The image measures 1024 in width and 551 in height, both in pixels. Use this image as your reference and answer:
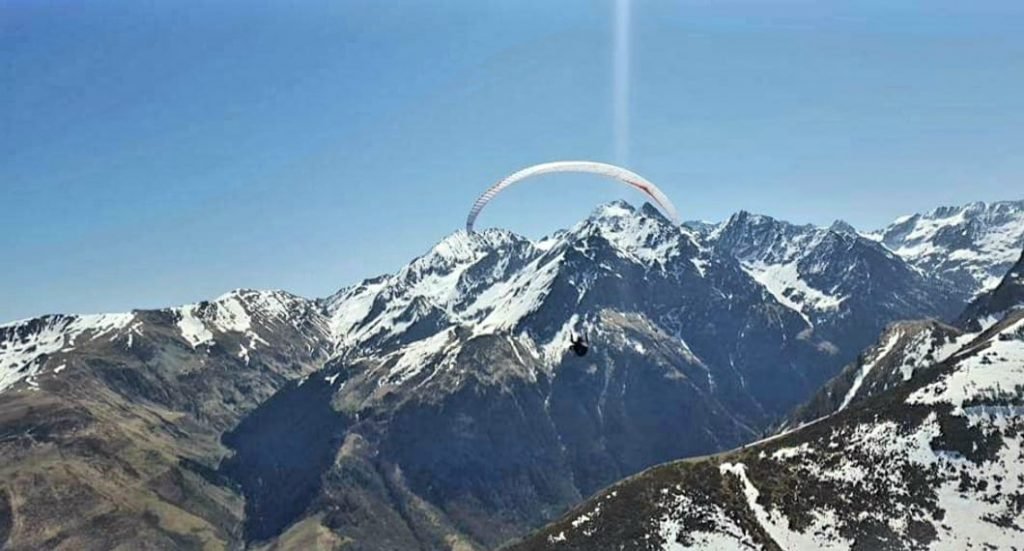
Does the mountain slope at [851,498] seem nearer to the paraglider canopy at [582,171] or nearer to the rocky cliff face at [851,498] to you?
the rocky cliff face at [851,498]

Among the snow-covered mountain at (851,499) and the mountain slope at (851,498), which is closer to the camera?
the snow-covered mountain at (851,499)

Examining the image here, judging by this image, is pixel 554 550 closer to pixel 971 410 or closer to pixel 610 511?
pixel 610 511

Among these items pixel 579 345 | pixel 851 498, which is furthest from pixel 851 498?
pixel 579 345

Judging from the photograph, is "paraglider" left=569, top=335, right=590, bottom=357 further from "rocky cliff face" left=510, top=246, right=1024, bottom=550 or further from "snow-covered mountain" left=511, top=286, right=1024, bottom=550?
"snow-covered mountain" left=511, top=286, right=1024, bottom=550

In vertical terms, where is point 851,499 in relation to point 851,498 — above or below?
below

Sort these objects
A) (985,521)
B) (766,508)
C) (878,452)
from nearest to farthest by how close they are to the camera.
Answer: (985,521) < (766,508) < (878,452)

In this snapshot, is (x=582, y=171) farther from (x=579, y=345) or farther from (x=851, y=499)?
(x=851, y=499)

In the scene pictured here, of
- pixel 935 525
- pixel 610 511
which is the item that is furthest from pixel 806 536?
pixel 610 511

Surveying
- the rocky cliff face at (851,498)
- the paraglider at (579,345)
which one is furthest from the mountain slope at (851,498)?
the paraglider at (579,345)

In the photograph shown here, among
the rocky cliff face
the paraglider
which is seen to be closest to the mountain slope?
the rocky cliff face
